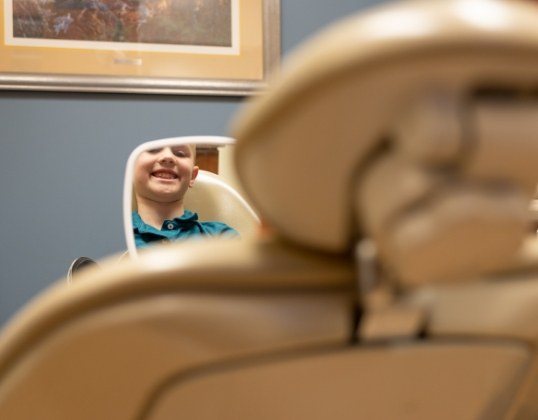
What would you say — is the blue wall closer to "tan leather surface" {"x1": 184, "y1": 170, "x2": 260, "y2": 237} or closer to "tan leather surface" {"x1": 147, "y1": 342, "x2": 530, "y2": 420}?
"tan leather surface" {"x1": 184, "y1": 170, "x2": 260, "y2": 237}

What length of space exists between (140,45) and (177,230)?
939 mm

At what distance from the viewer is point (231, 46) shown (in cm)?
224

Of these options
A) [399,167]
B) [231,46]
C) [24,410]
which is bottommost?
[24,410]

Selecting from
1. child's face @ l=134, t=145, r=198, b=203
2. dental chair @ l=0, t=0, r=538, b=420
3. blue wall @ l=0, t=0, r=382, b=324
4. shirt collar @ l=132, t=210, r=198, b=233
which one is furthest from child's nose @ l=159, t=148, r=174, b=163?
dental chair @ l=0, t=0, r=538, b=420

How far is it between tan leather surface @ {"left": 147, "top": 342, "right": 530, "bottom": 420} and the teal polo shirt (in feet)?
3.58

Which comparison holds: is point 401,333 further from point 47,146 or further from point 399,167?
point 47,146

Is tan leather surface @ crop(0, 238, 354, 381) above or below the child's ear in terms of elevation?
above

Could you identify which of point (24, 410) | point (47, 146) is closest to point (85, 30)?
point (47, 146)

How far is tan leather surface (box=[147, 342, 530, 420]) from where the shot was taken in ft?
1.07

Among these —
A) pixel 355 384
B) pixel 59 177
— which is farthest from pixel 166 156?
pixel 355 384

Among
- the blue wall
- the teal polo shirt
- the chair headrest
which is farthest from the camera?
the blue wall

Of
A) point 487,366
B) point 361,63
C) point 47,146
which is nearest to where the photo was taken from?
point 361,63

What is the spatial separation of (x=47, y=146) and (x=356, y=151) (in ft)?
6.60

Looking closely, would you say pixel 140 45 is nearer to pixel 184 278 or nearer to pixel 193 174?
pixel 193 174
